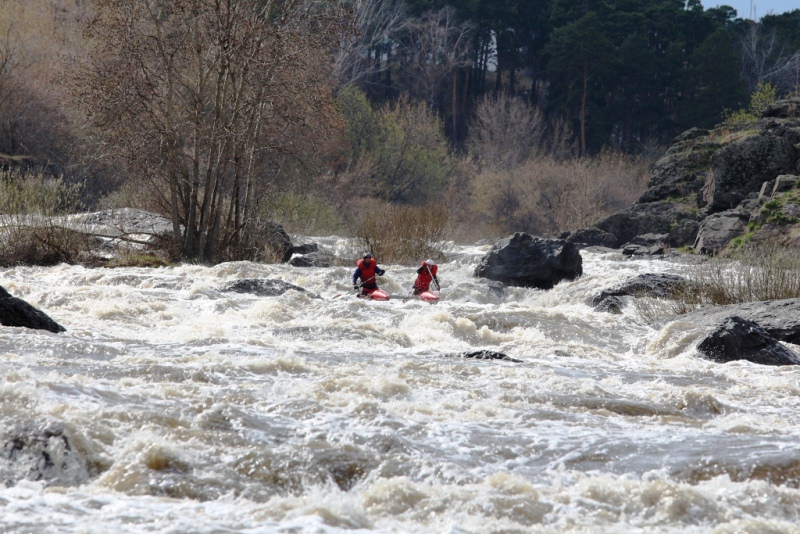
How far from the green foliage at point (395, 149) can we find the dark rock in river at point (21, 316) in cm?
3050

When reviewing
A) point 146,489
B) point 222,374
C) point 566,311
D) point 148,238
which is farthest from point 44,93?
point 146,489

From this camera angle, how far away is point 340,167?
38.3 meters

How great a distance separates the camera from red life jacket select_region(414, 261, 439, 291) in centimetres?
1333

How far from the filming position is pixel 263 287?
12781 millimetres

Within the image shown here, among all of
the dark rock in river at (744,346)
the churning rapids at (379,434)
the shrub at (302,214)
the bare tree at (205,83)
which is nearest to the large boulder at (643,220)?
the shrub at (302,214)

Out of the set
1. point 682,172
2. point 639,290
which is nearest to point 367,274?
point 639,290

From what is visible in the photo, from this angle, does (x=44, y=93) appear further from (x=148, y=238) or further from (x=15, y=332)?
(x=15, y=332)

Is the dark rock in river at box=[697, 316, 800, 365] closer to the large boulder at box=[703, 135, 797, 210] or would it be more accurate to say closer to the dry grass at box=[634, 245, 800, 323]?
the dry grass at box=[634, 245, 800, 323]

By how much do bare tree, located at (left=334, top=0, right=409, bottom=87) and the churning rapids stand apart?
40207 millimetres

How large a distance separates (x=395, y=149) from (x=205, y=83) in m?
24.3

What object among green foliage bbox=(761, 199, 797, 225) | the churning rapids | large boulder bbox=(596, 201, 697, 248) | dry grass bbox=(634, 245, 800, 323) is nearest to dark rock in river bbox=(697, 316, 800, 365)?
the churning rapids

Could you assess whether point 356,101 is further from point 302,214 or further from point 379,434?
point 379,434

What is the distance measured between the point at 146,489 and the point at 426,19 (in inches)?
2075

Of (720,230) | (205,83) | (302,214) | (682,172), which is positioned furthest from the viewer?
(682,172)
